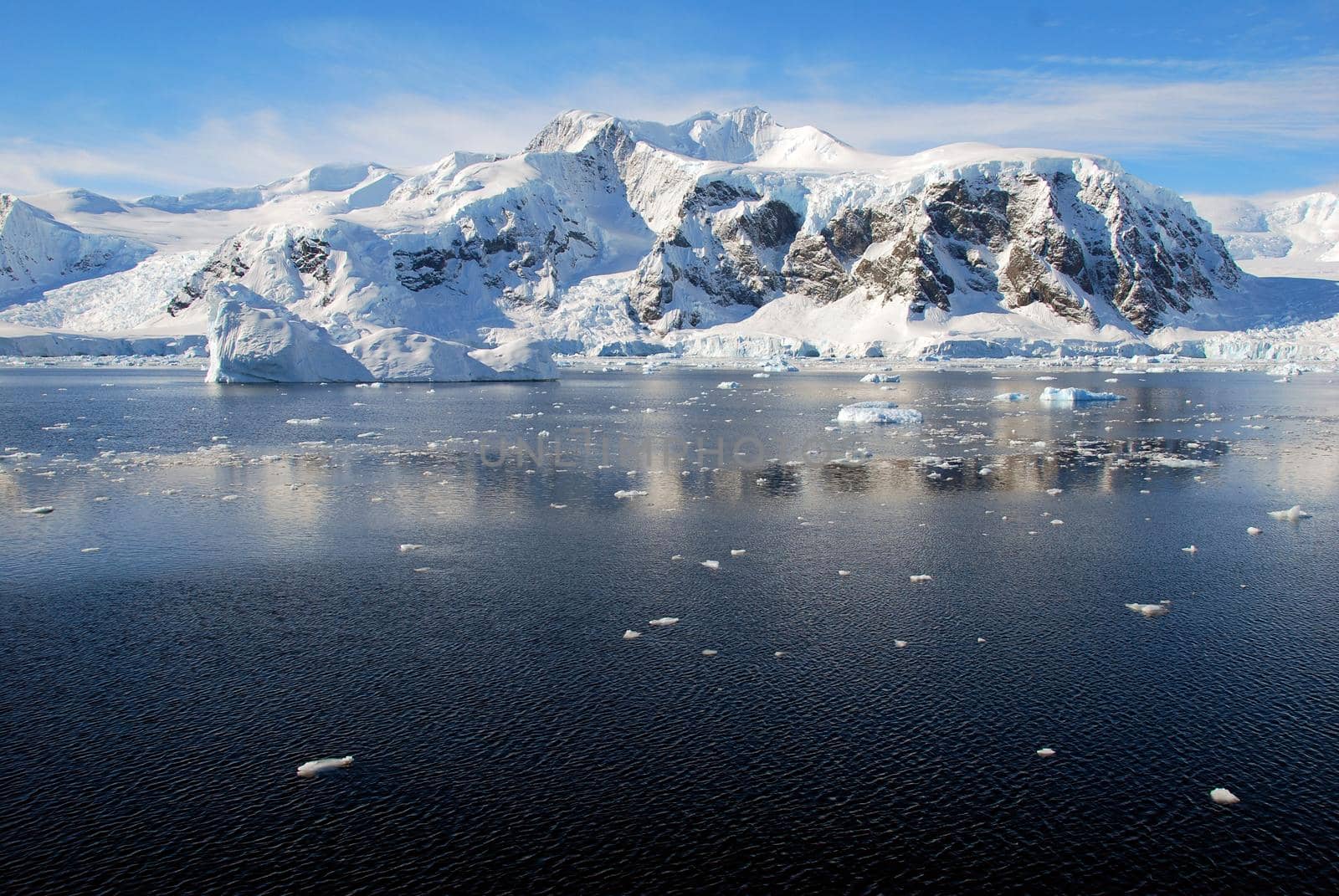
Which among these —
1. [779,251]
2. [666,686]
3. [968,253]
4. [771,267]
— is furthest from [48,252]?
[666,686]

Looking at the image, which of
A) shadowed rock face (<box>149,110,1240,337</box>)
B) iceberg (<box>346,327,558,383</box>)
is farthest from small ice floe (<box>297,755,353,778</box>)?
shadowed rock face (<box>149,110,1240,337</box>)

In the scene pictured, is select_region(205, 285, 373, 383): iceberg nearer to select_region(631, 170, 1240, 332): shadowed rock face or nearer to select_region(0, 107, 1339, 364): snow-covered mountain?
select_region(0, 107, 1339, 364): snow-covered mountain

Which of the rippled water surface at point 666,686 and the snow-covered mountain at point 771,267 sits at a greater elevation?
the snow-covered mountain at point 771,267

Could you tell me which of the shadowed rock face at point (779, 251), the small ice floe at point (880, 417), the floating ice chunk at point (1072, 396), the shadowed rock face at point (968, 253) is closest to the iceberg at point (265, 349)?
the small ice floe at point (880, 417)

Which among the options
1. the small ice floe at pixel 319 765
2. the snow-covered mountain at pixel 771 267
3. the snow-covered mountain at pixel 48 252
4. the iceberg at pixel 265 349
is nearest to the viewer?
the small ice floe at pixel 319 765

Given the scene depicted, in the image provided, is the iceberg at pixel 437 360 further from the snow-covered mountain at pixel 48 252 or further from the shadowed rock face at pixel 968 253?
the snow-covered mountain at pixel 48 252

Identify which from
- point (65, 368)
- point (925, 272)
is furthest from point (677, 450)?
point (925, 272)
